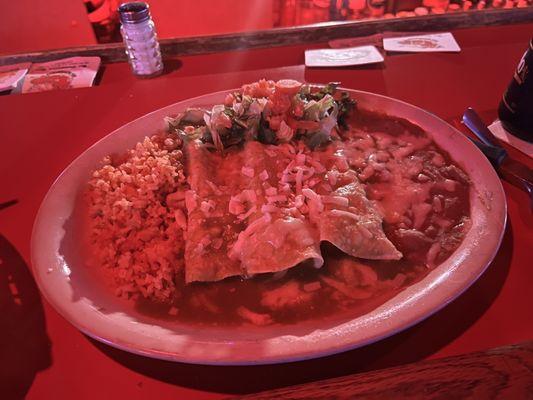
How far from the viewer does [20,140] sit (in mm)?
1873

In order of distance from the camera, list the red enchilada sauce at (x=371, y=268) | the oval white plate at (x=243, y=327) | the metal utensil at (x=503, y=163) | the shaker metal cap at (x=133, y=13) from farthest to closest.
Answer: the shaker metal cap at (x=133, y=13) → the metal utensil at (x=503, y=163) → the red enchilada sauce at (x=371, y=268) → the oval white plate at (x=243, y=327)

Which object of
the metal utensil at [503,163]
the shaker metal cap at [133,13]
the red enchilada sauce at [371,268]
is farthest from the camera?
the shaker metal cap at [133,13]

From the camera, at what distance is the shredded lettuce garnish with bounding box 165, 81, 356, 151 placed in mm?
1525

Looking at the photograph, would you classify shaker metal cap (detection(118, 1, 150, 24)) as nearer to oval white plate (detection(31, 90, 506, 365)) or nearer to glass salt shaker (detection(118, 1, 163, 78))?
glass salt shaker (detection(118, 1, 163, 78))

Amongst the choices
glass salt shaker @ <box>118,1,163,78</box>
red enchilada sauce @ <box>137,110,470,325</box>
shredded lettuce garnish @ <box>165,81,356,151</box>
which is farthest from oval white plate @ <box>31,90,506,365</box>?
glass salt shaker @ <box>118,1,163,78</box>

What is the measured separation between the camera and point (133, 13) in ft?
6.73

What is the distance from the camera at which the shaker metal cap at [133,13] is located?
6.73ft

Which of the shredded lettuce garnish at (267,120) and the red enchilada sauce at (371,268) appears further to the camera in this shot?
the shredded lettuce garnish at (267,120)

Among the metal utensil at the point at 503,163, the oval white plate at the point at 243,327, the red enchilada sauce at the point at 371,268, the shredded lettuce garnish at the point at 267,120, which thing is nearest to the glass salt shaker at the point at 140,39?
the shredded lettuce garnish at the point at 267,120

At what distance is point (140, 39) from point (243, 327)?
5.42ft

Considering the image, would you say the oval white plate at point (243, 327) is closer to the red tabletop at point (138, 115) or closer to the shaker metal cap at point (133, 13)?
the red tabletop at point (138, 115)

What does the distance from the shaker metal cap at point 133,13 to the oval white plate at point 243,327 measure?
40.3 inches

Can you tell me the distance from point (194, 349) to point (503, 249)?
3.11ft

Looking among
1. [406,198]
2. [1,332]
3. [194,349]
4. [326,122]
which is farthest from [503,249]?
[1,332]
